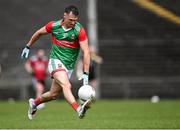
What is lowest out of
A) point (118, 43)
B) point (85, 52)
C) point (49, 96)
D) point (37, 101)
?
point (118, 43)

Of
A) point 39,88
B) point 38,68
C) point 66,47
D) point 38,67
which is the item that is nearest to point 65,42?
point 66,47

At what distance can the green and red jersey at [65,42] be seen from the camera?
13.5 m

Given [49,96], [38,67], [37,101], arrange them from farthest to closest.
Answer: [38,67] < [37,101] < [49,96]

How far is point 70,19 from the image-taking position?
1325 centimetres

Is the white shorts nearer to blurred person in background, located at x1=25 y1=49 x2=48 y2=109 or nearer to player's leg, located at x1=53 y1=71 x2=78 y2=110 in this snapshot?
player's leg, located at x1=53 y1=71 x2=78 y2=110

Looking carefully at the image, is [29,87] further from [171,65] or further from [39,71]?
[171,65]

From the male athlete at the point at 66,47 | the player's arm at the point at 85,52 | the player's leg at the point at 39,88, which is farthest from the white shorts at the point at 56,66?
the player's leg at the point at 39,88

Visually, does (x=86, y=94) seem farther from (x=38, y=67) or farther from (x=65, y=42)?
(x=38, y=67)

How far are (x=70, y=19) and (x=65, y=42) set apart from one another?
553 millimetres

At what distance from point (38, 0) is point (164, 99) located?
8137 millimetres

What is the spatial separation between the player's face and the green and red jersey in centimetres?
12

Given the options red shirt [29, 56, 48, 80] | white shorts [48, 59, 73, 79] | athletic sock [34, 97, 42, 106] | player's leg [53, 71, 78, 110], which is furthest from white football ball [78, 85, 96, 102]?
red shirt [29, 56, 48, 80]

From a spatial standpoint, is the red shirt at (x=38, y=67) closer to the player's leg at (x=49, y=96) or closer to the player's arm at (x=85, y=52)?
the player's leg at (x=49, y=96)

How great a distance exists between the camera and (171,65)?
31391mm
